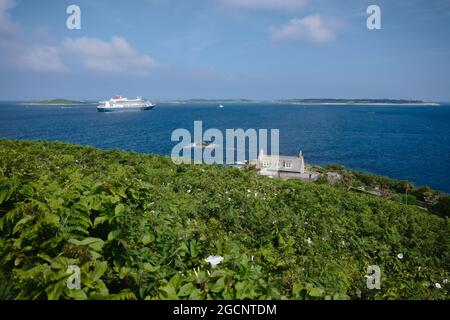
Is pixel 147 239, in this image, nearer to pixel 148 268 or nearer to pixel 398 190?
pixel 148 268

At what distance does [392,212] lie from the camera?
8.98 m

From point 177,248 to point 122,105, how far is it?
576ft

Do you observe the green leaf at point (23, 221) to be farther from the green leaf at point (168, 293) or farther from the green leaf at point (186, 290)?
the green leaf at point (186, 290)

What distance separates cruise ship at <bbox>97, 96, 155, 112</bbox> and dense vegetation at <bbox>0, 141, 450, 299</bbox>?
547 feet

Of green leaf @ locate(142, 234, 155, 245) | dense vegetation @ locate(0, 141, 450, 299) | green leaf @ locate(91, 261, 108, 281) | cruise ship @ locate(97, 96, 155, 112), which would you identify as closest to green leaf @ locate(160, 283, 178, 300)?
dense vegetation @ locate(0, 141, 450, 299)

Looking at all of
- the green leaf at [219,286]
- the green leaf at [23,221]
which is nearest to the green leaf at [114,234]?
the green leaf at [23,221]

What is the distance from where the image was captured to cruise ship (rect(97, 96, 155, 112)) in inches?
6284

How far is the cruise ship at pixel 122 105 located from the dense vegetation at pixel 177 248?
166862 mm

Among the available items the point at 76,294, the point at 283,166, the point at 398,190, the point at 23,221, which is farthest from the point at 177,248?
the point at 283,166

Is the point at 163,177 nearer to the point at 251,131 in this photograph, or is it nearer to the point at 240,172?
the point at 240,172

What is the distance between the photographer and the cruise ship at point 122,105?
160 metres

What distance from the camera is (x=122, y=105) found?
166 m

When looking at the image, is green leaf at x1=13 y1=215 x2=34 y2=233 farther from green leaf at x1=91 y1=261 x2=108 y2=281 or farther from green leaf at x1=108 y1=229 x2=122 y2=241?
green leaf at x1=91 y1=261 x2=108 y2=281
